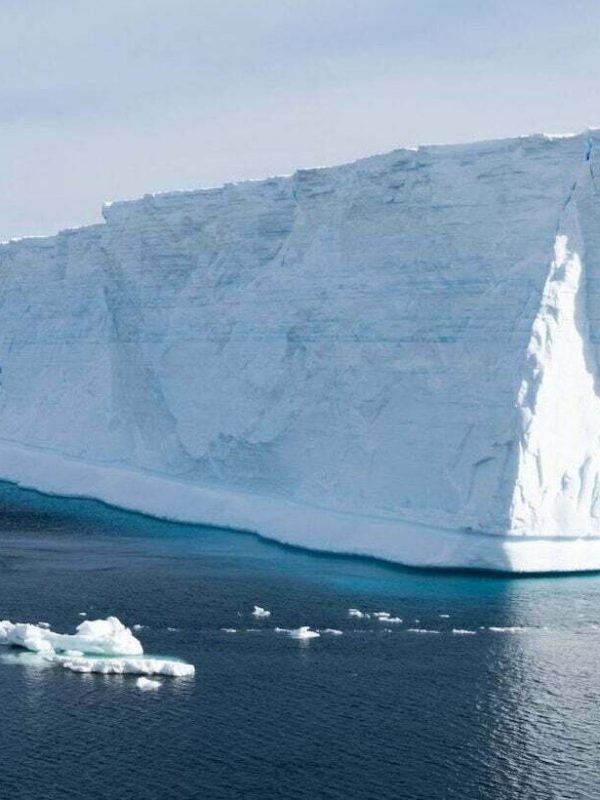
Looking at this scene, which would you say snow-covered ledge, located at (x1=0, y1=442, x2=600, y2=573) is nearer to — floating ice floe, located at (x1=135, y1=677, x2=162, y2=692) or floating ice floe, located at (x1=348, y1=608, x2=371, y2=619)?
floating ice floe, located at (x1=348, y1=608, x2=371, y2=619)

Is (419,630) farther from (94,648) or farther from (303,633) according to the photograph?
(94,648)

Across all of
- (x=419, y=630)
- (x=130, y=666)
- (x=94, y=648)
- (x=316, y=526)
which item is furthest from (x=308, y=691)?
(x=316, y=526)

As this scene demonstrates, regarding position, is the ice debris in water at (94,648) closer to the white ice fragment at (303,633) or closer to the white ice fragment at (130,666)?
the white ice fragment at (130,666)

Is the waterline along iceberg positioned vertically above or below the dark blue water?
above

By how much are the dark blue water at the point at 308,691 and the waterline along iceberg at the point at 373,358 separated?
1931 millimetres

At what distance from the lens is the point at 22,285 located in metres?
50.4

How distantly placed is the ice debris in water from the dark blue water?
0.31 meters

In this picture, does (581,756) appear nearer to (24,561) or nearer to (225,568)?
(225,568)

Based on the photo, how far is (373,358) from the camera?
32656 millimetres

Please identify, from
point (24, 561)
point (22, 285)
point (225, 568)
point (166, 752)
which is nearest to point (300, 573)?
point (225, 568)

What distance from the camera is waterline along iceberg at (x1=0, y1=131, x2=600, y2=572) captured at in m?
29.3

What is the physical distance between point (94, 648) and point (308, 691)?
3.53m

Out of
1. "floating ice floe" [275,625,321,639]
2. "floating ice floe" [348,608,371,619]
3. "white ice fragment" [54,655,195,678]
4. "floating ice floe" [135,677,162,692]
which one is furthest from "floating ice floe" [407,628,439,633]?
"floating ice floe" [135,677,162,692]

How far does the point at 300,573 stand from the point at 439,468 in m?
3.75
